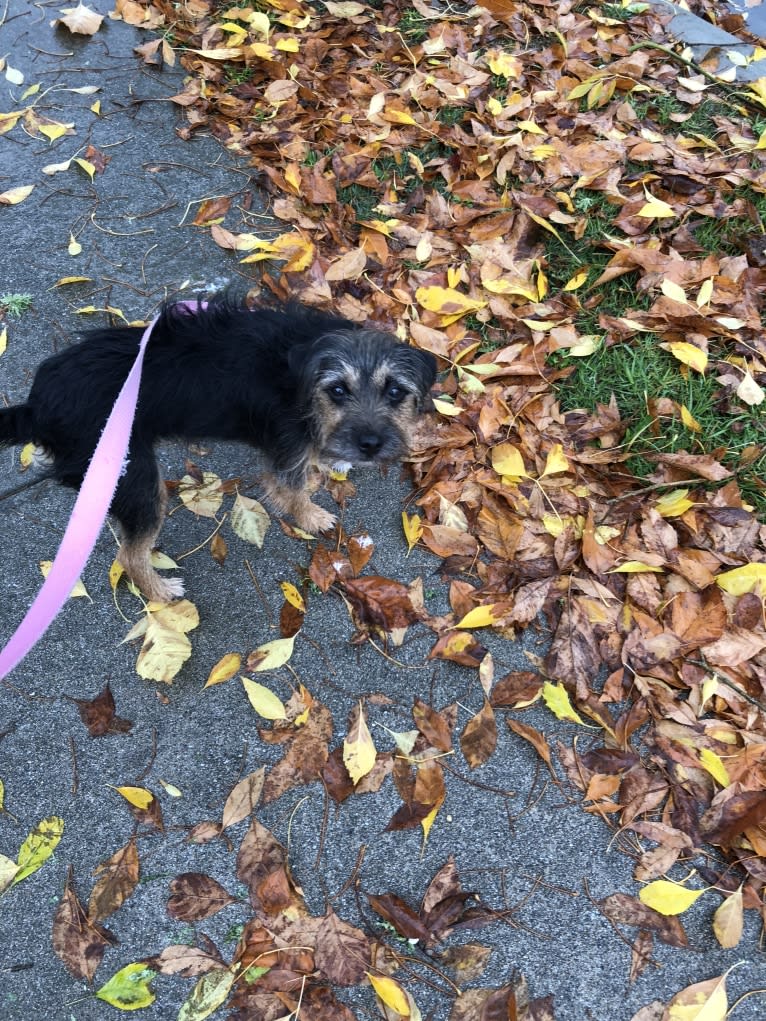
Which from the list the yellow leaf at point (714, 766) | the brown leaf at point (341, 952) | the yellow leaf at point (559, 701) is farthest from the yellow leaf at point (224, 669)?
the yellow leaf at point (714, 766)

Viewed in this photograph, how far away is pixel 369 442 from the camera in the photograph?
2.75 meters

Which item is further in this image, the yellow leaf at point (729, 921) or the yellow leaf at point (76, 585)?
the yellow leaf at point (76, 585)

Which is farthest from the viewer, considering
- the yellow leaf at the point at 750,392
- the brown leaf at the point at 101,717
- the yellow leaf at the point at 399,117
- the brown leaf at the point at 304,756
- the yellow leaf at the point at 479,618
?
the yellow leaf at the point at 399,117

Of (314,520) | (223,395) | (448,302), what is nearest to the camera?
(223,395)

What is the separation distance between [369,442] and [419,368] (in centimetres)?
36

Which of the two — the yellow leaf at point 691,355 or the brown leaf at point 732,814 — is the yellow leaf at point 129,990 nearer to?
the brown leaf at point 732,814

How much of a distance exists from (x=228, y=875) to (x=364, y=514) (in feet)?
5.23

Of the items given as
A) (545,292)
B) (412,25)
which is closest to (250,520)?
(545,292)

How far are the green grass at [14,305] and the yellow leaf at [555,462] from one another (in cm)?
286

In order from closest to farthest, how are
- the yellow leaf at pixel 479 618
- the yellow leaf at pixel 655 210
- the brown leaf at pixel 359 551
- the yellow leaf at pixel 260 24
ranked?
the yellow leaf at pixel 479 618 → the brown leaf at pixel 359 551 → the yellow leaf at pixel 655 210 → the yellow leaf at pixel 260 24

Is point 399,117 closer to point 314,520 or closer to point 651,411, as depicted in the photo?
point 651,411

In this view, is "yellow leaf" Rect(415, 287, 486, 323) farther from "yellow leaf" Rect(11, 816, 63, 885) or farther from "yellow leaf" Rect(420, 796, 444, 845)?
"yellow leaf" Rect(11, 816, 63, 885)

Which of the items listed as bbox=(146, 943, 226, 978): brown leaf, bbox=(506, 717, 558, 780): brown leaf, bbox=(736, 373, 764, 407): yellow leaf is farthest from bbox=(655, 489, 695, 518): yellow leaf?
bbox=(146, 943, 226, 978): brown leaf

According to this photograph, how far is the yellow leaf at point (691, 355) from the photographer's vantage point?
3385 millimetres
